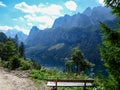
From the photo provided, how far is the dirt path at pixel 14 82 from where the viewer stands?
76.6ft

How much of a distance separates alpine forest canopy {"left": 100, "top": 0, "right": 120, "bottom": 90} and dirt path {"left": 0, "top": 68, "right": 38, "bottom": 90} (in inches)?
490

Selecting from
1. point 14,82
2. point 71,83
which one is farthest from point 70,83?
point 14,82

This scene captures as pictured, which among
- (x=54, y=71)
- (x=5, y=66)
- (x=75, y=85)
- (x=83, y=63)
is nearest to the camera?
(x=75, y=85)

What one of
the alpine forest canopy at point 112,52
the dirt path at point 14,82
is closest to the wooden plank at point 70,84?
the dirt path at point 14,82

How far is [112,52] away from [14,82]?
15451mm

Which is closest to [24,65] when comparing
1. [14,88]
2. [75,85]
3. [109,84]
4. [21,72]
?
[21,72]

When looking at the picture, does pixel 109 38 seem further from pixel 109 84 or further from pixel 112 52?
pixel 109 84

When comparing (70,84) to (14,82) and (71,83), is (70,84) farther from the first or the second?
(14,82)

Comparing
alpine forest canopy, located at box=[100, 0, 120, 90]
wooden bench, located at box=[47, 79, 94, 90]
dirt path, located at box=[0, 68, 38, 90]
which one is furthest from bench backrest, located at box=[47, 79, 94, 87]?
alpine forest canopy, located at box=[100, 0, 120, 90]

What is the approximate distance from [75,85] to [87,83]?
39.5 inches

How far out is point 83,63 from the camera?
71.8 m

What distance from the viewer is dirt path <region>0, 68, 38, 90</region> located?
919 inches

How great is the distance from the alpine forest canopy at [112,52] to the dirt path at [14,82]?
1244 centimetres

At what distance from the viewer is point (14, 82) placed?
25312 millimetres
